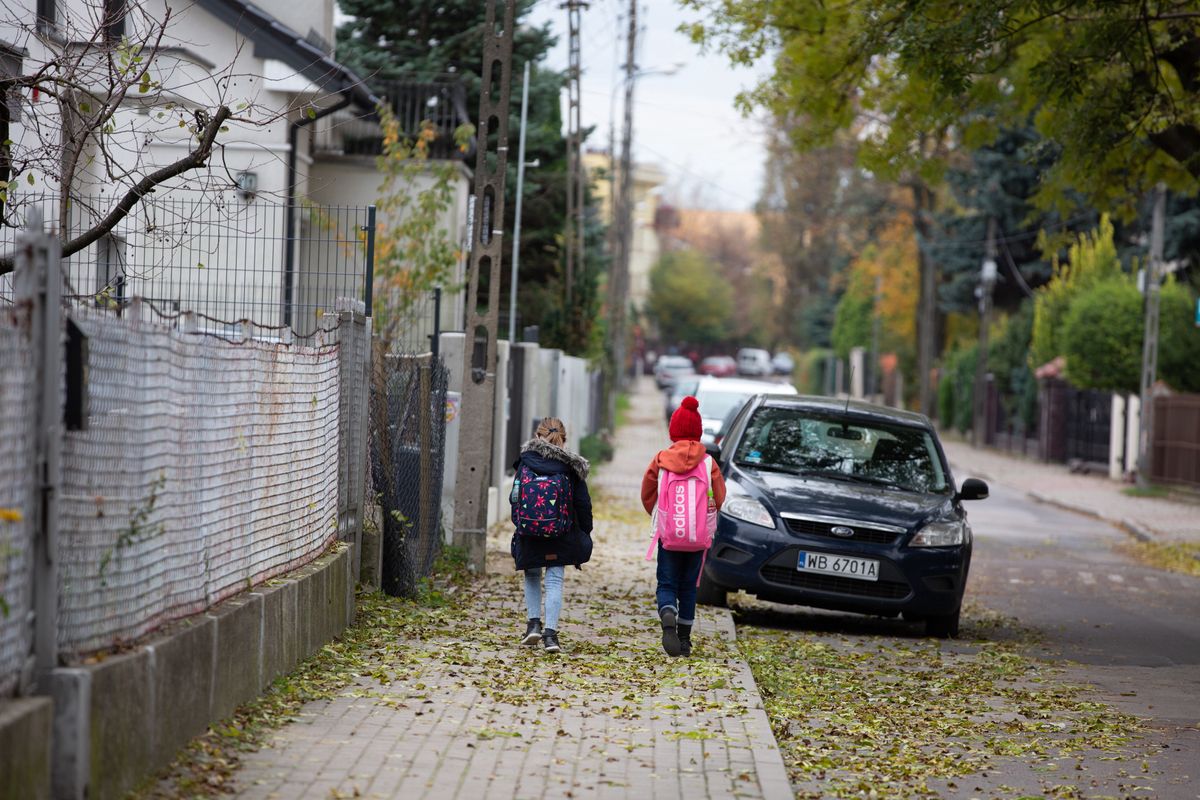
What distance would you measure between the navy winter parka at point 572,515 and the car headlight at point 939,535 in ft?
10.2

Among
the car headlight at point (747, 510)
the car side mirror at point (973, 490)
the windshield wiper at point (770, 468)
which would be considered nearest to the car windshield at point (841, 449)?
the windshield wiper at point (770, 468)

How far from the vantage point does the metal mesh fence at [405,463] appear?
1060cm

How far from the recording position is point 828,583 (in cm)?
1162

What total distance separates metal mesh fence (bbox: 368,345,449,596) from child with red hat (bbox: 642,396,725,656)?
1.78m

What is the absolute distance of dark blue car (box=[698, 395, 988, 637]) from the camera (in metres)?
11.6

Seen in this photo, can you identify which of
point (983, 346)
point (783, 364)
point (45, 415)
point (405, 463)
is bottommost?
point (783, 364)

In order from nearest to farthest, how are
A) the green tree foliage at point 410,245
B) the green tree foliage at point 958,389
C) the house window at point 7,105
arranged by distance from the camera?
the house window at point 7,105 → the green tree foliage at point 410,245 → the green tree foliage at point 958,389

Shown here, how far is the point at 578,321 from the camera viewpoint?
3136cm

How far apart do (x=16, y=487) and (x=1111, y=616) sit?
439 inches

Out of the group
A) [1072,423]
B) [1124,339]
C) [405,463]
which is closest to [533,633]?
[405,463]

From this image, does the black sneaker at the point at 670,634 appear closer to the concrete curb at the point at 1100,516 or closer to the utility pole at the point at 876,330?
the concrete curb at the point at 1100,516

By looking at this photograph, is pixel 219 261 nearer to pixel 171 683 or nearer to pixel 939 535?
pixel 939 535

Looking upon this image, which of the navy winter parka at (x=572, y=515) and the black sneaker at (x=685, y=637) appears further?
the black sneaker at (x=685, y=637)

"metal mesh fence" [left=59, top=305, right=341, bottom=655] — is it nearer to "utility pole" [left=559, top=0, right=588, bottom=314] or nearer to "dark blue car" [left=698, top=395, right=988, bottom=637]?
"dark blue car" [left=698, top=395, right=988, bottom=637]
